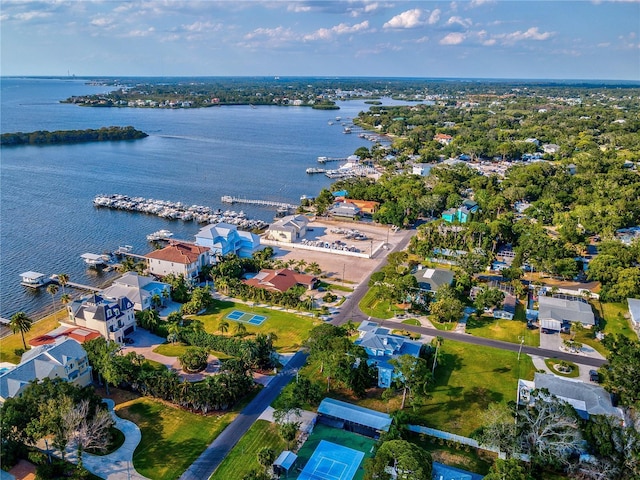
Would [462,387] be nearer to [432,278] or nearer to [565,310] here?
[565,310]

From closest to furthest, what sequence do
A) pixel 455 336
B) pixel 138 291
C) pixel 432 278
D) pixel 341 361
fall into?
pixel 341 361, pixel 455 336, pixel 138 291, pixel 432 278

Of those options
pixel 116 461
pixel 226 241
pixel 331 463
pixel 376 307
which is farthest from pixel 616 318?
pixel 116 461

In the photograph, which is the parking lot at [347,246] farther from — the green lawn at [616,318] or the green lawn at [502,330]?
the green lawn at [616,318]

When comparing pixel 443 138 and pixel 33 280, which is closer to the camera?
pixel 33 280

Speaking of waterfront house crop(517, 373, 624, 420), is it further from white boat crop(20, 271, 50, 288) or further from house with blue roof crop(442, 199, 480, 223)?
white boat crop(20, 271, 50, 288)

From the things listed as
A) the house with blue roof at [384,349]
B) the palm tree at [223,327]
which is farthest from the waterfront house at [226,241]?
the house with blue roof at [384,349]

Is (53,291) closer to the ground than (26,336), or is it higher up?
higher up

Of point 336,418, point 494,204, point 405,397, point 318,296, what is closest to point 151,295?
point 318,296
